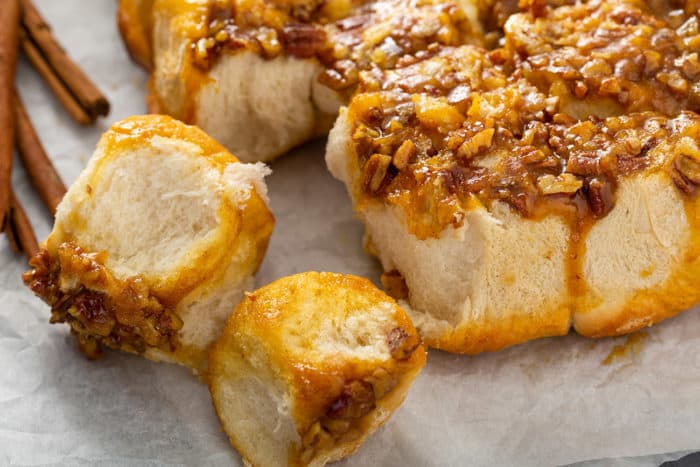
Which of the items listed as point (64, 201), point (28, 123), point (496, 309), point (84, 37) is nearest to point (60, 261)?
point (64, 201)

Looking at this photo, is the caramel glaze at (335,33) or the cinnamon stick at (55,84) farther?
the cinnamon stick at (55,84)

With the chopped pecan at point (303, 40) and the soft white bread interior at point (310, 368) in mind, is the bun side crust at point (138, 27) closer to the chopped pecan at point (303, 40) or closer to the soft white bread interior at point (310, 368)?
the chopped pecan at point (303, 40)

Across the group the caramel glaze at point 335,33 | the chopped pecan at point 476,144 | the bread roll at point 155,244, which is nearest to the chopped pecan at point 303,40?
the caramel glaze at point 335,33

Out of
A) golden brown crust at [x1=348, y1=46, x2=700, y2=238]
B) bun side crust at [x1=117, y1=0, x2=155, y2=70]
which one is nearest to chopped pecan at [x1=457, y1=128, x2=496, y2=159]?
golden brown crust at [x1=348, y1=46, x2=700, y2=238]

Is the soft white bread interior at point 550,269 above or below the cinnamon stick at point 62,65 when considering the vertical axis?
below

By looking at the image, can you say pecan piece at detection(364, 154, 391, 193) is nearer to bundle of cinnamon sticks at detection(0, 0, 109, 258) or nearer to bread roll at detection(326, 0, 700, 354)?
bread roll at detection(326, 0, 700, 354)

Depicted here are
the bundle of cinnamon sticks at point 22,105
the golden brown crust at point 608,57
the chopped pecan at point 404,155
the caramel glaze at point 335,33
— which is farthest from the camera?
the bundle of cinnamon sticks at point 22,105

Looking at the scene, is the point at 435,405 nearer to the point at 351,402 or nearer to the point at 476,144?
the point at 351,402

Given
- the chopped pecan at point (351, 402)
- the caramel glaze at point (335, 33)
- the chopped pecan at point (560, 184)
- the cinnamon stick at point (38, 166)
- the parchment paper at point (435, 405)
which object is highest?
the caramel glaze at point (335, 33)
